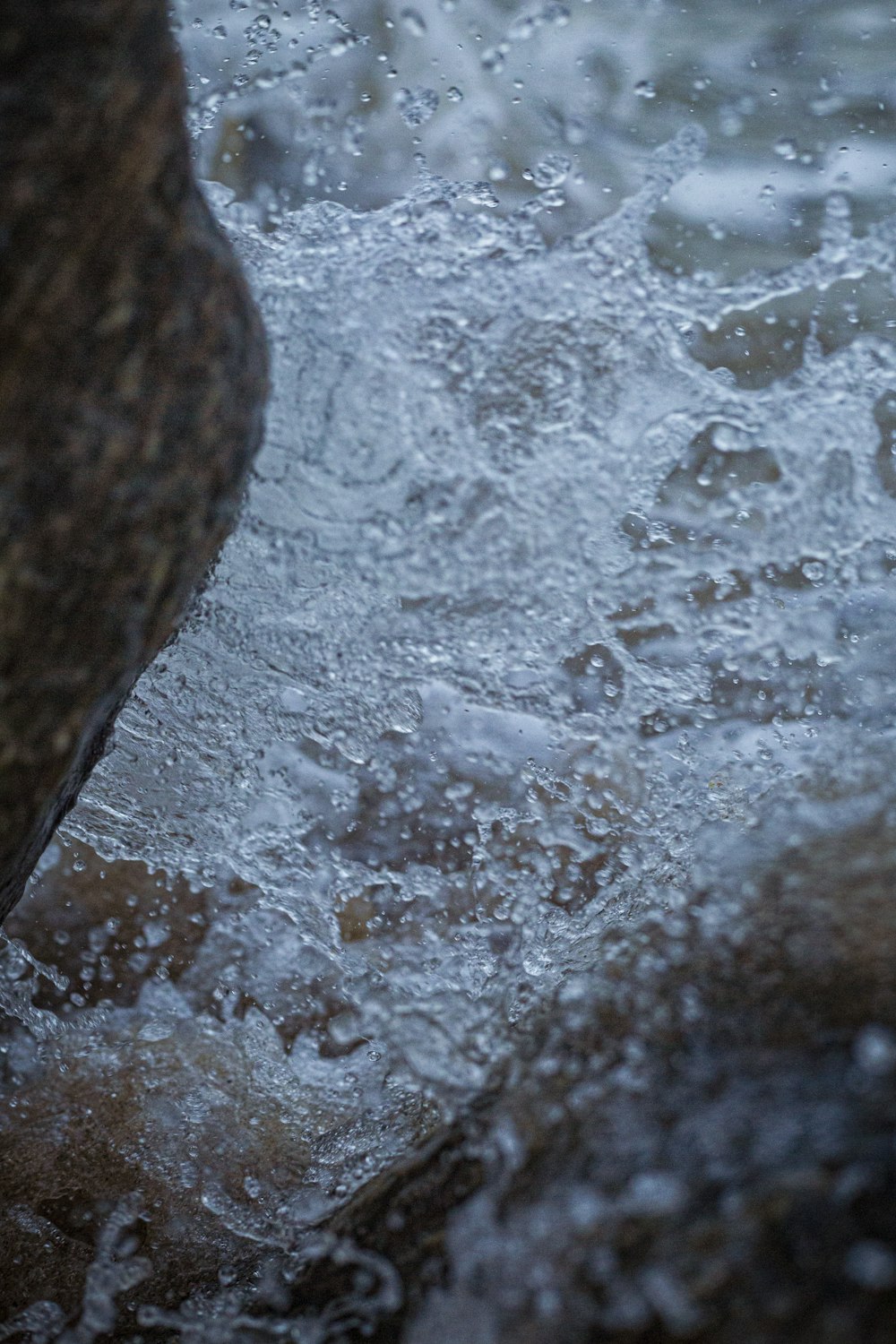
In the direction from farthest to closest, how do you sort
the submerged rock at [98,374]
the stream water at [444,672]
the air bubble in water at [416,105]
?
the air bubble in water at [416,105] < the stream water at [444,672] < the submerged rock at [98,374]

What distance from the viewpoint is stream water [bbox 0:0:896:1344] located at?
1588 millimetres

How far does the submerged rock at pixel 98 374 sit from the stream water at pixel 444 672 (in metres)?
0.69

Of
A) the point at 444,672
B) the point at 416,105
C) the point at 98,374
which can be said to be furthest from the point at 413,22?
the point at 98,374

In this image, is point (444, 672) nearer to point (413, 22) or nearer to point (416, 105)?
point (416, 105)

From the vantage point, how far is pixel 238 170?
2393mm

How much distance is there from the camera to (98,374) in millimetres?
990

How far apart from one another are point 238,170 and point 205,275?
1478 mm

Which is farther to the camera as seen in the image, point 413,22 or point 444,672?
point 413,22

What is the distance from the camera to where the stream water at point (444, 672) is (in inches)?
62.5

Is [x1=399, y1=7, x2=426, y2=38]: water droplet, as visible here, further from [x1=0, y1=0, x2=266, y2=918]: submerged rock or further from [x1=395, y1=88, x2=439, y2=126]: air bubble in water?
[x1=0, y1=0, x2=266, y2=918]: submerged rock

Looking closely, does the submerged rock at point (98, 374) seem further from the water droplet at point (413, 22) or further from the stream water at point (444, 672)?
the water droplet at point (413, 22)

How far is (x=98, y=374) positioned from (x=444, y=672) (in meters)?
1.18

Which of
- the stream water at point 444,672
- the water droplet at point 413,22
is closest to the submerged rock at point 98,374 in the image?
the stream water at point 444,672

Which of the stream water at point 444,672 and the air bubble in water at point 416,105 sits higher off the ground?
the air bubble in water at point 416,105
